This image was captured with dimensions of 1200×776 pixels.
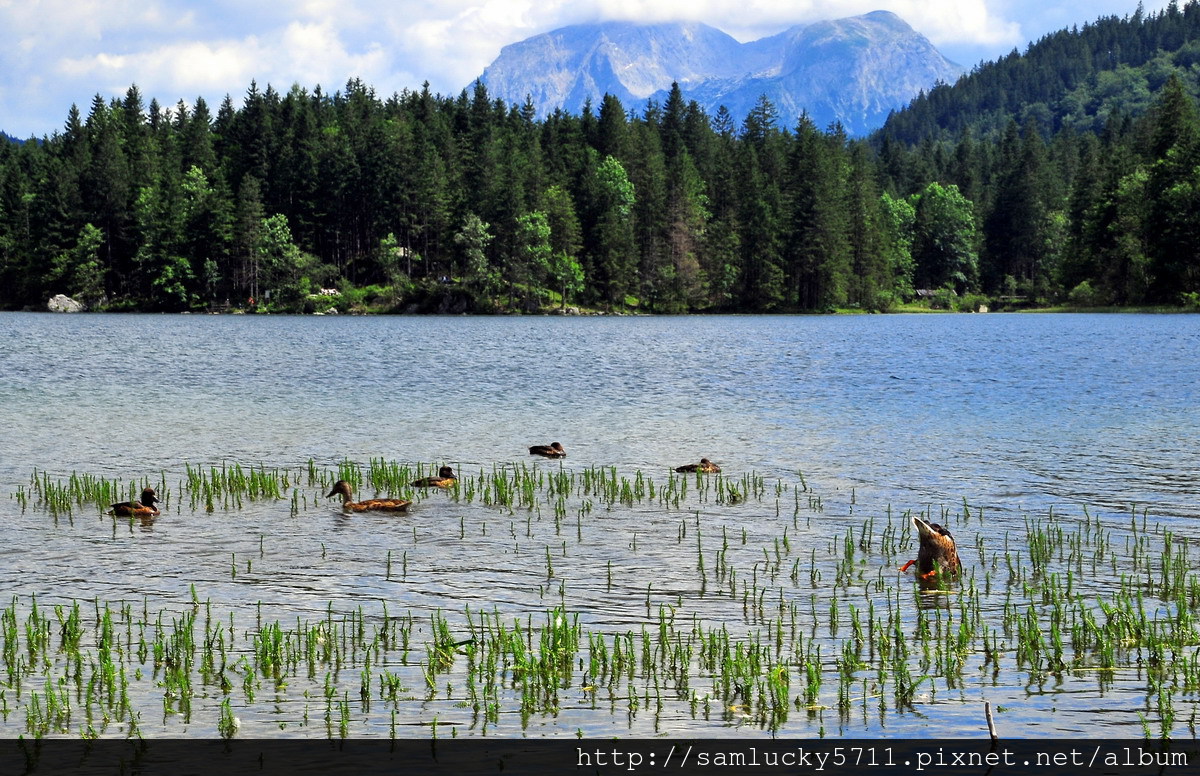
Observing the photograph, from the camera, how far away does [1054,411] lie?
124 feet

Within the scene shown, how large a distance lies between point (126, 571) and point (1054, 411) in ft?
102

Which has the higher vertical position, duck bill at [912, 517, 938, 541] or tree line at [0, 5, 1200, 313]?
tree line at [0, 5, 1200, 313]

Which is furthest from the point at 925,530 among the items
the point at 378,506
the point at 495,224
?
the point at 495,224

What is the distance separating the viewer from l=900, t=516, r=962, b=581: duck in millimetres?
15453

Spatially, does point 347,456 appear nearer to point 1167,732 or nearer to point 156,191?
point 1167,732

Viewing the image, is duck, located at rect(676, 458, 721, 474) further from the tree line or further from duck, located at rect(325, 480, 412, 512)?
the tree line

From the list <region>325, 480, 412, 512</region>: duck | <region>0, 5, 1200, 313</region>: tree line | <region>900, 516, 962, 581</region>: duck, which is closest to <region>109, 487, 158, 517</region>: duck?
<region>325, 480, 412, 512</region>: duck

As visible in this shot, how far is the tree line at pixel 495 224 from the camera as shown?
479 feet

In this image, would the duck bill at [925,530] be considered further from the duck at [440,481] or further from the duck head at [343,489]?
the duck head at [343,489]

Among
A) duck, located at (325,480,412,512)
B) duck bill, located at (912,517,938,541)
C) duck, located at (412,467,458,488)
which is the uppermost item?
duck bill, located at (912,517,938,541)

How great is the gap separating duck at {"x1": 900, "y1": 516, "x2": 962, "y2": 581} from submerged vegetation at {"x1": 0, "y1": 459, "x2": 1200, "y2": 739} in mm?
263

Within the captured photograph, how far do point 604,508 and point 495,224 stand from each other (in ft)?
423

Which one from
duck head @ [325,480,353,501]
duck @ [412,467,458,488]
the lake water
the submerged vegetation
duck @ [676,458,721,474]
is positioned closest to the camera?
the submerged vegetation
